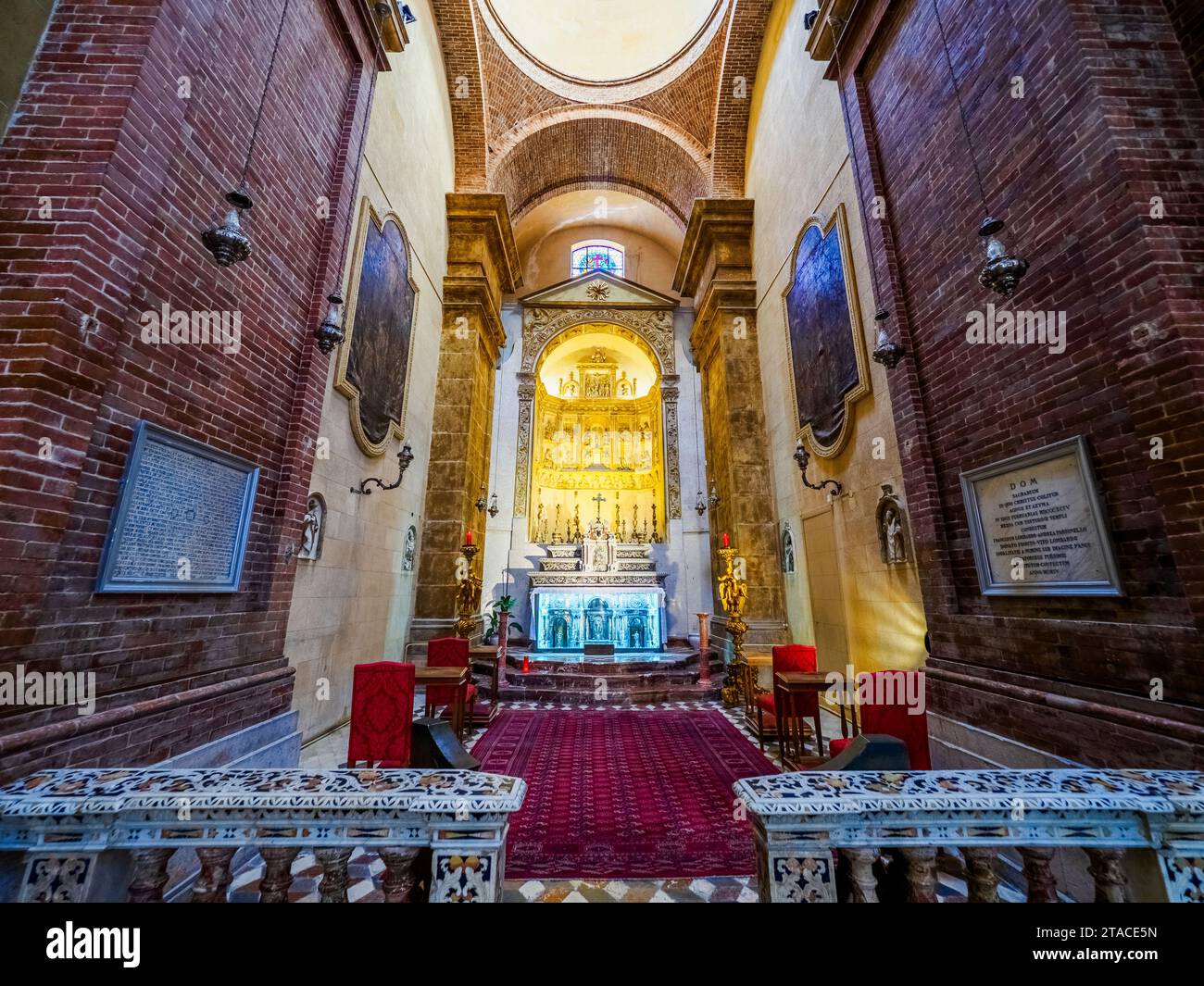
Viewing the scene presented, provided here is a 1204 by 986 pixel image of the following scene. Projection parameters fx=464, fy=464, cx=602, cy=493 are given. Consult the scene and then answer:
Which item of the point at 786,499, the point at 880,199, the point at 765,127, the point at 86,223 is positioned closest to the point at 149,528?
the point at 86,223

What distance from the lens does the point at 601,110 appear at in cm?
1187

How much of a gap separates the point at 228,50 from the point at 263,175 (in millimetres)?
805

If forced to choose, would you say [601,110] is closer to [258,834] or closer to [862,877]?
[258,834]

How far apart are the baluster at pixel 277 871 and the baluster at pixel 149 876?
0.42 meters

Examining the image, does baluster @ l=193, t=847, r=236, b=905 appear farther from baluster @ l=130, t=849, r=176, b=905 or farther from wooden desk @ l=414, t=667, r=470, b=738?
wooden desk @ l=414, t=667, r=470, b=738

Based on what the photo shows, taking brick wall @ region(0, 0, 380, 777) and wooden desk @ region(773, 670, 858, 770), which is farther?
wooden desk @ region(773, 670, 858, 770)

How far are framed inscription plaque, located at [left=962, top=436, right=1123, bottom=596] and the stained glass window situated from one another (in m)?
14.0

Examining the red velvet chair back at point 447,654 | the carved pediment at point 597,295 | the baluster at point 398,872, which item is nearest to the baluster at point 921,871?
the baluster at point 398,872

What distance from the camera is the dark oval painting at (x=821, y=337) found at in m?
6.21

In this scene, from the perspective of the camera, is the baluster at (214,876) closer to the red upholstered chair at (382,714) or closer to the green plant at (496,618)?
the red upholstered chair at (382,714)

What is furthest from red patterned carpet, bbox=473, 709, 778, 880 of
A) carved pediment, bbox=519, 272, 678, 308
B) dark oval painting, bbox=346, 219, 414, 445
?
carved pediment, bbox=519, 272, 678, 308

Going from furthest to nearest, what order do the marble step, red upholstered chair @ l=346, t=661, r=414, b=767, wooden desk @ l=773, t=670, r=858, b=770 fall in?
the marble step → wooden desk @ l=773, t=670, r=858, b=770 → red upholstered chair @ l=346, t=661, r=414, b=767

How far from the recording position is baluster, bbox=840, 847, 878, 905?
1844 mm
